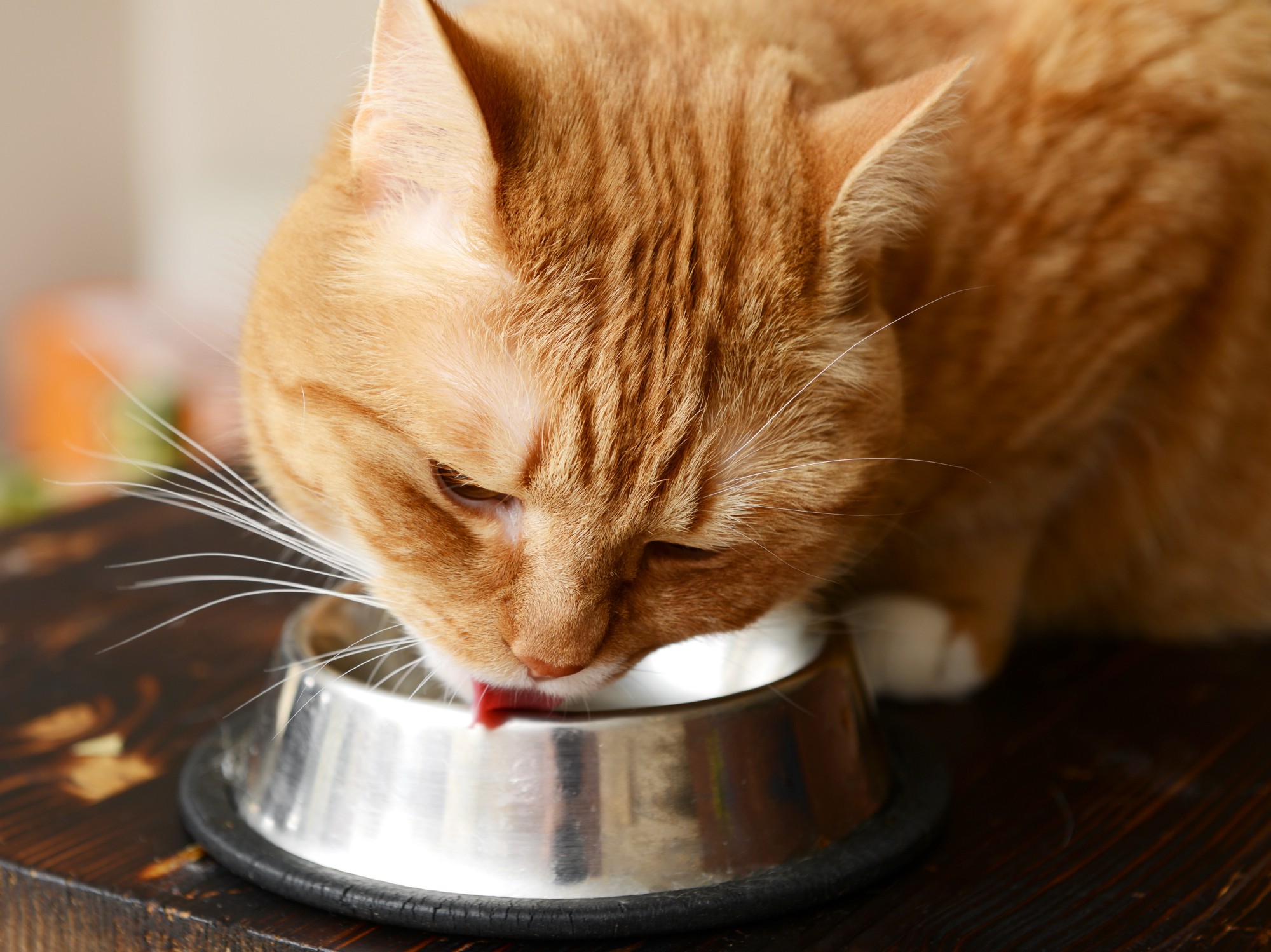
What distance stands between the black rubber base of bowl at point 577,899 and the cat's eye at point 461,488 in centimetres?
33

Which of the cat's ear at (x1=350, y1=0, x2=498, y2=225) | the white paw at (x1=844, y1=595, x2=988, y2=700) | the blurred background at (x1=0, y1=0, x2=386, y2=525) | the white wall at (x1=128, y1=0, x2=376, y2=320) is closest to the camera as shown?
the cat's ear at (x1=350, y1=0, x2=498, y2=225)

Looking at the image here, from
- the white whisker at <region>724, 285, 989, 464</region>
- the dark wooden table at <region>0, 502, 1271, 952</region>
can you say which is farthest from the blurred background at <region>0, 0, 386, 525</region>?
the white whisker at <region>724, 285, 989, 464</region>

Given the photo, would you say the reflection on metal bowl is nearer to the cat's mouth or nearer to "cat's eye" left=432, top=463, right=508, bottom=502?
the cat's mouth

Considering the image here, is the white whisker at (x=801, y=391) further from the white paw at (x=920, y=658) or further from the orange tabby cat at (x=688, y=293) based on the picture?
the white paw at (x=920, y=658)

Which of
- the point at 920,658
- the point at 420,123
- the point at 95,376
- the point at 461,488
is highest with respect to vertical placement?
the point at 420,123

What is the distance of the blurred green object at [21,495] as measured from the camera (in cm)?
305

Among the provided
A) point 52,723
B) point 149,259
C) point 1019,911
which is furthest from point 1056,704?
point 149,259

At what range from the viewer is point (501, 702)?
44.9 inches

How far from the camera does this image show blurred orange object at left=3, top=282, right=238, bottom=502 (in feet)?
10.7

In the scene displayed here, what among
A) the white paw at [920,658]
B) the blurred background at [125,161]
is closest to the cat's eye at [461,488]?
the white paw at [920,658]

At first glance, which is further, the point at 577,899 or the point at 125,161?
the point at 125,161

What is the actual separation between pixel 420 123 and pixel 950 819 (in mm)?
808

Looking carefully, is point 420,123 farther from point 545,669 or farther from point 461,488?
point 545,669

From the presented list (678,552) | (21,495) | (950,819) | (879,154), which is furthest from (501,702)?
(21,495)
